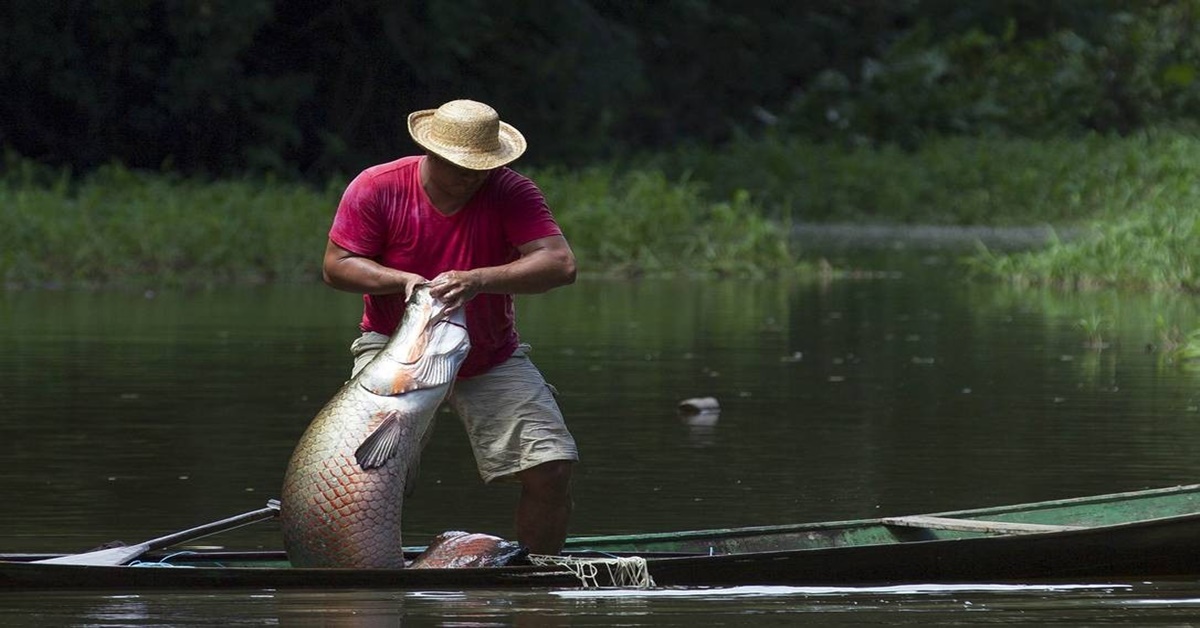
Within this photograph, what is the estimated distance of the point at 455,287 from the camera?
6723 millimetres

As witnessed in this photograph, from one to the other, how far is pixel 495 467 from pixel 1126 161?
84.6 feet

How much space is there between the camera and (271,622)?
646cm

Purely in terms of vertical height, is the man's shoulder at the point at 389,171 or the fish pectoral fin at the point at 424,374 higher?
the man's shoulder at the point at 389,171

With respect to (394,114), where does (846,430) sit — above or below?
below

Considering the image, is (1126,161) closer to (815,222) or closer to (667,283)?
(815,222)

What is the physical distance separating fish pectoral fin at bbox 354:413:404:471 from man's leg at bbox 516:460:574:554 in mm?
549

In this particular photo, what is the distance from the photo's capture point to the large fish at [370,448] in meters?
6.73

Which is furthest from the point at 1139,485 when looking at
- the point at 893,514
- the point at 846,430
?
the point at 846,430

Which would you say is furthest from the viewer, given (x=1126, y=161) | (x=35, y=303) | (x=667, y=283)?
(x=1126, y=161)

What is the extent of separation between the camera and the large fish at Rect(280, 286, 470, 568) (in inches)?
265

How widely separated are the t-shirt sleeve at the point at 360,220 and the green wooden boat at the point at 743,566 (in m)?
0.96

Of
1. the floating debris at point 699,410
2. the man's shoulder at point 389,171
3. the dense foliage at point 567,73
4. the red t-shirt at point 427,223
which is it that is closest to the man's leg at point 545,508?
the red t-shirt at point 427,223

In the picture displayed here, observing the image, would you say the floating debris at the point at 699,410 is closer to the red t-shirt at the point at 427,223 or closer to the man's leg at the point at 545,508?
the man's leg at the point at 545,508

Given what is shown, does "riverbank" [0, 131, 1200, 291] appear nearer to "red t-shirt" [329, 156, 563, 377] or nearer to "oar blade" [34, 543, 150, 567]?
"red t-shirt" [329, 156, 563, 377]
